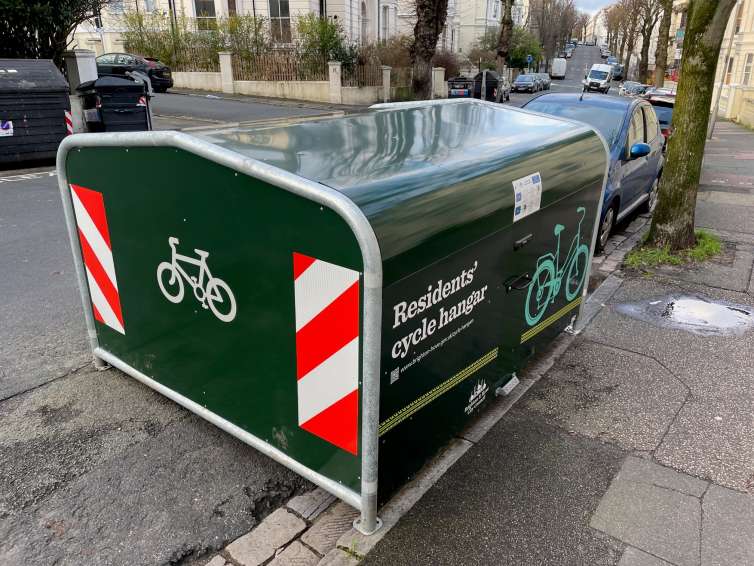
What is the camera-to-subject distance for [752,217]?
29.9 feet

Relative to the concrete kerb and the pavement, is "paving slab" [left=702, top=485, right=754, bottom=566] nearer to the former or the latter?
the pavement

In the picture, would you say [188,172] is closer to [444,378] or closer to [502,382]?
[444,378]

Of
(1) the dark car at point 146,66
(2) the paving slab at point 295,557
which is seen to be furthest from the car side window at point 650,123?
(1) the dark car at point 146,66

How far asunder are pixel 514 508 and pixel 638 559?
0.58 m

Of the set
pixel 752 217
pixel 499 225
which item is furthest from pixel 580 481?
pixel 752 217

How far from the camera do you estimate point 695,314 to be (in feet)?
18.0

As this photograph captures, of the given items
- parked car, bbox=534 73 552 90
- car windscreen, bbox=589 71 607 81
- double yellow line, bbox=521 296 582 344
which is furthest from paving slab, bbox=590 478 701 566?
car windscreen, bbox=589 71 607 81

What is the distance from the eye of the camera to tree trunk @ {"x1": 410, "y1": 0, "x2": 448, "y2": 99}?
58.4 feet

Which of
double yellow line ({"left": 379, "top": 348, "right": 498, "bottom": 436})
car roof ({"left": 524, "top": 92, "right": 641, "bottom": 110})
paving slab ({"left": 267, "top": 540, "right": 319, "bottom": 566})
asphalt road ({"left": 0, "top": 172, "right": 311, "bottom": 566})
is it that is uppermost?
car roof ({"left": 524, "top": 92, "right": 641, "bottom": 110})

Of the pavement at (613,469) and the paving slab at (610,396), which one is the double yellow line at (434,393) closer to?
the pavement at (613,469)

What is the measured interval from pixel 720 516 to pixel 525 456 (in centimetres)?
98

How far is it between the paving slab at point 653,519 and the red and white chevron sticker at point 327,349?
1.37m

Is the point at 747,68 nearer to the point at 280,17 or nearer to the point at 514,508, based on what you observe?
the point at 280,17

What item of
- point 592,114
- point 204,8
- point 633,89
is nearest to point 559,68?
point 633,89
